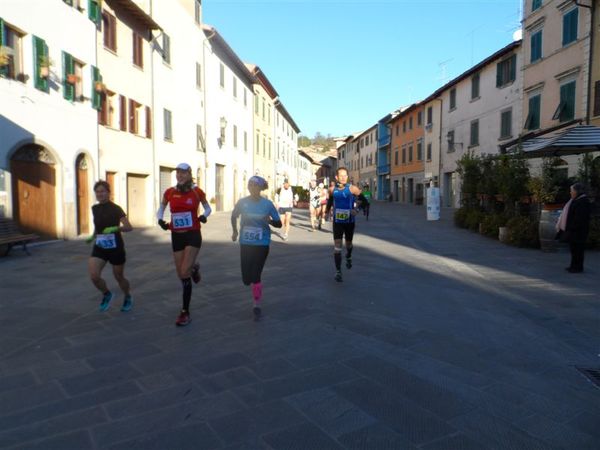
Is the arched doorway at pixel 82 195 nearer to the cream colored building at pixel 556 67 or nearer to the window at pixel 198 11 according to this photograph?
the window at pixel 198 11

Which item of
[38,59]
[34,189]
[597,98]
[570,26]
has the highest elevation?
[570,26]

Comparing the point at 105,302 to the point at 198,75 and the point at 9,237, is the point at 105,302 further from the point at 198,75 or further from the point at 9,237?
the point at 198,75

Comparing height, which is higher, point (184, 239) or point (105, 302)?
point (184, 239)

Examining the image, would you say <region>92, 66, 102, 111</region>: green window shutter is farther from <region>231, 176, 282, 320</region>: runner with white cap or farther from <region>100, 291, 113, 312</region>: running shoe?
<region>231, 176, 282, 320</region>: runner with white cap

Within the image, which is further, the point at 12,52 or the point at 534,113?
the point at 534,113

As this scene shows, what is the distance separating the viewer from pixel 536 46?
2327 cm

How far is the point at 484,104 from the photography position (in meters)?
29.0

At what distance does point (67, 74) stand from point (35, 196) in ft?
12.0

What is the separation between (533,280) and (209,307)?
Result: 5263 mm

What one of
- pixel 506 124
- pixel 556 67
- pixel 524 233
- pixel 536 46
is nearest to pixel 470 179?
pixel 524 233

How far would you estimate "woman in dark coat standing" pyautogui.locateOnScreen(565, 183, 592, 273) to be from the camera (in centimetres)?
838

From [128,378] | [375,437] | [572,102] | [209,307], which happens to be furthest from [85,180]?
[572,102]

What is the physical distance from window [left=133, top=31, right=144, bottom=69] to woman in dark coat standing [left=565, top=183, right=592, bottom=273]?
15.4 meters

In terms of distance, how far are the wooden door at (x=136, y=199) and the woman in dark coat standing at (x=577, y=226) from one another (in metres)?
14.5
